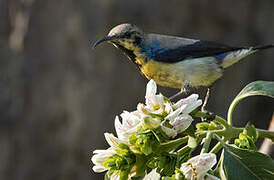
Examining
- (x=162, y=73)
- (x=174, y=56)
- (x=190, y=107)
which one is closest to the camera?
(x=190, y=107)

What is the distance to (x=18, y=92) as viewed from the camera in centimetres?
694

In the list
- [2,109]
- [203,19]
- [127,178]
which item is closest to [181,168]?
[127,178]

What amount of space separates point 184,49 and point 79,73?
3.49 m

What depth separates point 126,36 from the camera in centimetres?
302

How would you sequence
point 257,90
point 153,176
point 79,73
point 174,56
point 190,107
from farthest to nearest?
point 79,73 → point 174,56 → point 257,90 → point 190,107 → point 153,176

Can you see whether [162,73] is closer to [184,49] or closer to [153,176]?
[184,49]

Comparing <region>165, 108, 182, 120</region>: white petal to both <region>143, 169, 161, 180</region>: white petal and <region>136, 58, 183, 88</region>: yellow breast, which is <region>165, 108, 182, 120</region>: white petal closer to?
<region>143, 169, 161, 180</region>: white petal

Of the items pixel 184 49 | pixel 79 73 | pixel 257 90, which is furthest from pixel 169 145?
pixel 79 73

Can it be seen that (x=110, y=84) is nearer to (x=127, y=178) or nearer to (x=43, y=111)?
(x=43, y=111)

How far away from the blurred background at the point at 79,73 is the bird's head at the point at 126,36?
10.2 ft

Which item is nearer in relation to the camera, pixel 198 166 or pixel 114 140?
pixel 198 166

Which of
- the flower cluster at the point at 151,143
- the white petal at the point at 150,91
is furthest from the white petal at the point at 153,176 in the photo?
the white petal at the point at 150,91

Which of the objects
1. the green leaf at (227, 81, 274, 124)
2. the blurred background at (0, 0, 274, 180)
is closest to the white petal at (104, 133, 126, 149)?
the green leaf at (227, 81, 274, 124)

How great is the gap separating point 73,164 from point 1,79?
1721 millimetres
